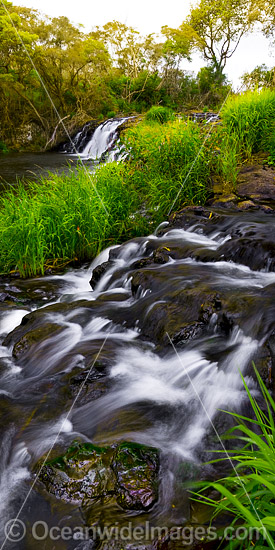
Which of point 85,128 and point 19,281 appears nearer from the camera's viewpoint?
point 19,281

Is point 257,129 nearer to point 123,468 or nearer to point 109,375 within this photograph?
point 109,375

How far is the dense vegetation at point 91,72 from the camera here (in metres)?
20.7

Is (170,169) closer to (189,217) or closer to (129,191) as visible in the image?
(129,191)

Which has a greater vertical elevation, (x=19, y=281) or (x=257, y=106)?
(x=257, y=106)

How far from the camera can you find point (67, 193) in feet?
17.3

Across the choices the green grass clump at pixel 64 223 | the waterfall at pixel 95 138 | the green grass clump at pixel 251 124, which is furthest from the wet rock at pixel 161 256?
the waterfall at pixel 95 138

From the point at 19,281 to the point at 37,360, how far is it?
198 centimetres

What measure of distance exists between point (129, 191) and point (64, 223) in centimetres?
131

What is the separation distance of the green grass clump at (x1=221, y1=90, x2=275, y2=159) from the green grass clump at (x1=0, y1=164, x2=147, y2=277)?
2.67 meters

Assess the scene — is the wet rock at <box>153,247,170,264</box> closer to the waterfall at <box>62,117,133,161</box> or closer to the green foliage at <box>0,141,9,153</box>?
the waterfall at <box>62,117,133,161</box>

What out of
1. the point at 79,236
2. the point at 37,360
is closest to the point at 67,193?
the point at 79,236

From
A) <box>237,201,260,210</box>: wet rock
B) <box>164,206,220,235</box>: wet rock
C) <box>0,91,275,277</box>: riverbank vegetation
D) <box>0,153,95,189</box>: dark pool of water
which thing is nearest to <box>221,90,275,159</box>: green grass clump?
<box>0,91,275,277</box>: riverbank vegetation

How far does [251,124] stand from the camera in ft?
23.3

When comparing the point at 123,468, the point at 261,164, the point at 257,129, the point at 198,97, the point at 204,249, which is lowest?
the point at 123,468
